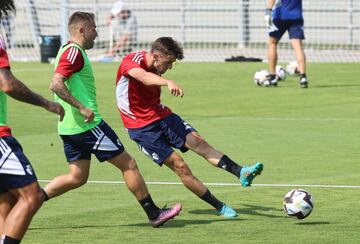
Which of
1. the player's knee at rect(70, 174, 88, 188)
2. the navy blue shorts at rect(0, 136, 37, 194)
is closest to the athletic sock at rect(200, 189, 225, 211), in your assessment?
the player's knee at rect(70, 174, 88, 188)

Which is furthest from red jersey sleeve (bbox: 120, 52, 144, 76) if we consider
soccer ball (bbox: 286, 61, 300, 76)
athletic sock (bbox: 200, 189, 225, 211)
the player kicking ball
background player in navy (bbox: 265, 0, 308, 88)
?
soccer ball (bbox: 286, 61, 300, 76)

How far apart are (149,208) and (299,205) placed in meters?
1.39

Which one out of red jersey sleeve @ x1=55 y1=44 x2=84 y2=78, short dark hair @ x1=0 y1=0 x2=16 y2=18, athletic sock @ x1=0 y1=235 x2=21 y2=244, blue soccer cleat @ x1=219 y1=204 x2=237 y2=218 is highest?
short dark hair @ x1=0 y1=0 x2=16 y2=18

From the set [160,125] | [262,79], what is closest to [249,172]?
[160,125]

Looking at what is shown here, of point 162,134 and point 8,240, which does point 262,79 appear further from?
point 8,240

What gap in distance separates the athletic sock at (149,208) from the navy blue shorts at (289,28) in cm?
1337

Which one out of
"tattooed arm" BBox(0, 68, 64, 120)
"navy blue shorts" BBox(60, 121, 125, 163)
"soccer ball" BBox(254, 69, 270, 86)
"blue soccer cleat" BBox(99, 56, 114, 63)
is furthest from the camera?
"blue soccer cleat" BBox(99, 56, 114, 63)

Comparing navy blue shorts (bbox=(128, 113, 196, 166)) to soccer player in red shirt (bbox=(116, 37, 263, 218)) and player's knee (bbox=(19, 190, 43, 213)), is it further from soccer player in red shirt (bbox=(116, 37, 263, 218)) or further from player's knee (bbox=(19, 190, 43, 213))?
player's knee (bbox=(19, 190, 43, 213))

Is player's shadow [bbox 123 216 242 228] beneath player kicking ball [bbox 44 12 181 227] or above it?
beneath

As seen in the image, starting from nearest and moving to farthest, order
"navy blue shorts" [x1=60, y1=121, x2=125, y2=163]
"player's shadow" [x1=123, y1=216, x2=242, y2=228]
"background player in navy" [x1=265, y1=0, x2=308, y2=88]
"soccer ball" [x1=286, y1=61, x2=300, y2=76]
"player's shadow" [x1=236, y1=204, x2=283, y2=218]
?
"navy blue shorts" [x1=60, y1=121, x2=125, y2=163]
"player's shadow" [x1=123, y1=216, x2=242, y2=228]
"player's shadow" [x1=236, y1=204, x2=283, y2=218]
"background player in navy" [x1=265, y1=0, x2=308, y2=88]
"soccer ball" [x1=286, y1=61, x2=300, y2=76]

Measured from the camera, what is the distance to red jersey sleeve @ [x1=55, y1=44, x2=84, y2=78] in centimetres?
997

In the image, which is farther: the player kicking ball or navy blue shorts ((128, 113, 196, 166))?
navy blue shorts ((128, 113, 196, 166))

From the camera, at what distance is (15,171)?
7973 mm

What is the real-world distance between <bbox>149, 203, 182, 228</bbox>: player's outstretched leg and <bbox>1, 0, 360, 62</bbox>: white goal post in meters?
22.6
